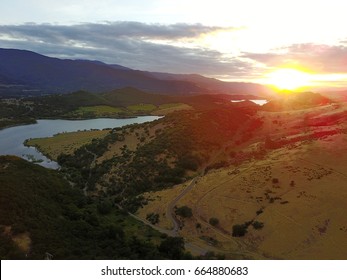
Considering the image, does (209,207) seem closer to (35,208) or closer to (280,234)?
(280,234)

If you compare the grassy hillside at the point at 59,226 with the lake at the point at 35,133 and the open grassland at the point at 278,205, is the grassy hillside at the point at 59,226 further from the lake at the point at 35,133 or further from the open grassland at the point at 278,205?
the lake at the point at 35,133

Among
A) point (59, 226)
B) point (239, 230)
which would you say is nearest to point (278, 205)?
point (239, 230)

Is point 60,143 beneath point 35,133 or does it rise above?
above

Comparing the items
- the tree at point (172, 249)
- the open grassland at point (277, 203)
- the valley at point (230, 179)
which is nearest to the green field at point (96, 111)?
the valley at point (230, 179)

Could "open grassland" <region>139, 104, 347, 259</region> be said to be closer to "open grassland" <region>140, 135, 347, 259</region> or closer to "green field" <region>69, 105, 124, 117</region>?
"open grassland" <region>140, 135, 347, 259</region>

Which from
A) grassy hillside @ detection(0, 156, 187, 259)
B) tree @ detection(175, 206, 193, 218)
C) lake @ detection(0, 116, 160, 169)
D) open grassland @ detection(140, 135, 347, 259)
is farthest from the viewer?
lake @ detection(0, 116, 160, 169)

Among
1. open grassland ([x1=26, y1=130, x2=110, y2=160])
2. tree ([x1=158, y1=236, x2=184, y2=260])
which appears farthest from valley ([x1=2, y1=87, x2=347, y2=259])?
tree ([x1=158, y1=236, x2=184, y2=260])

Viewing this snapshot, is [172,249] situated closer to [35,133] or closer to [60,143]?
[60,143]

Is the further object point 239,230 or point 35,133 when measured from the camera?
point 35,133

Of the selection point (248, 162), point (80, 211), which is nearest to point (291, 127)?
point (248, 162)
